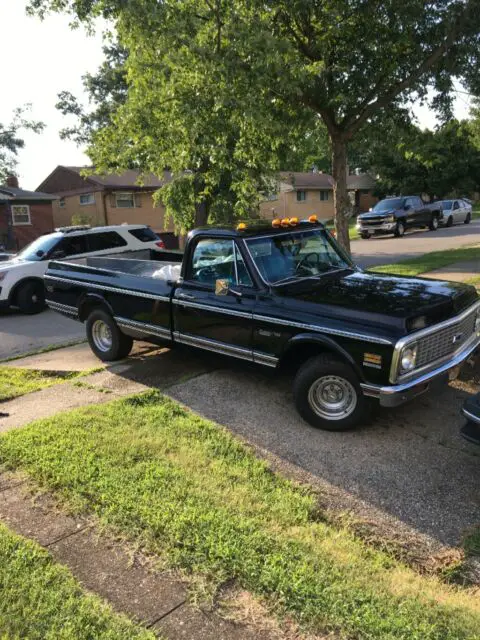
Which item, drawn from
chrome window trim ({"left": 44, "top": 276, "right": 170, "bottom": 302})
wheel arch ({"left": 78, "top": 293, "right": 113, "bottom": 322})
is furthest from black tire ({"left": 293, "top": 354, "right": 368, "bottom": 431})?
wheel arch ({"left": 78, "top": 293, "right": 113, "bottom": 322})

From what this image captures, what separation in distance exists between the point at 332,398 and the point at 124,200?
29211 millimetres

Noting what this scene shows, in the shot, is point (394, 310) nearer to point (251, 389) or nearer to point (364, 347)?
point (364, 347)

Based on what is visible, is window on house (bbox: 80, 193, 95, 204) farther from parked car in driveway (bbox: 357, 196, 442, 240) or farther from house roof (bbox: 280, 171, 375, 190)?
parked car in driveway (bbox: 357, 196, 442, 240)

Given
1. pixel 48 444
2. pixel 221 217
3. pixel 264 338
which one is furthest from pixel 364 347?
pixel 221 217

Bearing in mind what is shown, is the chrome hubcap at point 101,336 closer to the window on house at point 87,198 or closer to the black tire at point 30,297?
the black tire at point 30,297

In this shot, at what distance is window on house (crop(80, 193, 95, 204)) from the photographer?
31.7m

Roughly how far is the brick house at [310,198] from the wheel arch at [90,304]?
31.7 m

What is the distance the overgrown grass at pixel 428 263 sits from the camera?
13128 millimetres

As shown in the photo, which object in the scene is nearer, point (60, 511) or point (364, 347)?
point (60, 511)

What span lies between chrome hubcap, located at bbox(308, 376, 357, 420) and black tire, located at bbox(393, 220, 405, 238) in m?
23.4

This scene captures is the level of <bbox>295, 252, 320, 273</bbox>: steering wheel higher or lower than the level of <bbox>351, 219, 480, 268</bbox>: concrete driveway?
higher

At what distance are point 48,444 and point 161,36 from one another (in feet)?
22.1

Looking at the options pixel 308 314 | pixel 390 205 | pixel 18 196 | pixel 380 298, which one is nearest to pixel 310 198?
pixel 390 205

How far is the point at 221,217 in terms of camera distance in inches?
742
